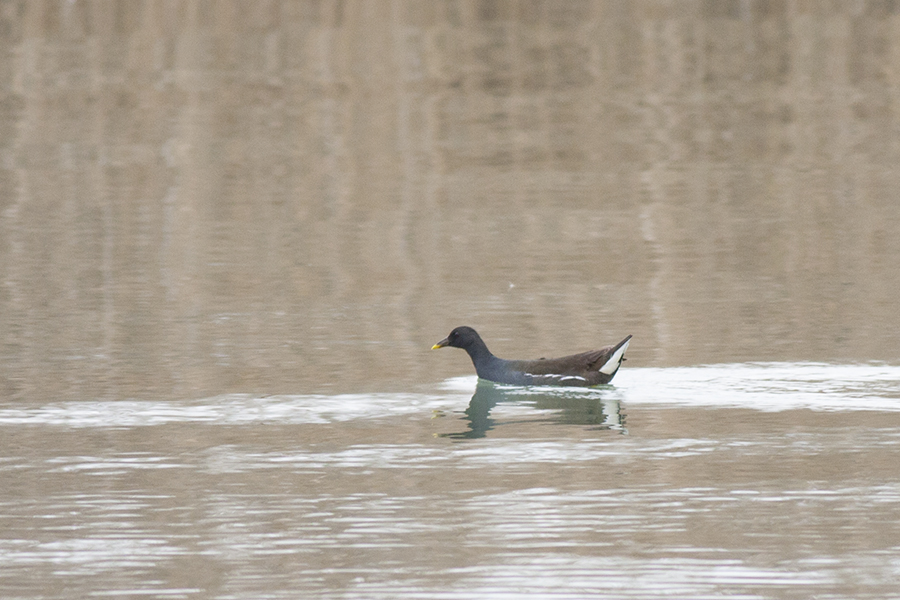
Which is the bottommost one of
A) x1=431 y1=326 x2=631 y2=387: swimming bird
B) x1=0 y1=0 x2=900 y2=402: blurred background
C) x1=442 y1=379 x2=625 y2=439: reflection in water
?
x1=442 y1=379 x2=625 y2=439: reflection in water

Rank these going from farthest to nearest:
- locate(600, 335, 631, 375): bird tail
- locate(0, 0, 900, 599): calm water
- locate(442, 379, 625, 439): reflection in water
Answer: locate(600, 335, 631, 375): bird tail, locate(442, 379, 625, 439): reflection in water, locate(0, 0, 900, 599): calm water

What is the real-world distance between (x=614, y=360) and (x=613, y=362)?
0.07 ft

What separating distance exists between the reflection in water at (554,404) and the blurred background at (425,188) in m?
0.69

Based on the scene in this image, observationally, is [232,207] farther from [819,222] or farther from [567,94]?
[567,94]

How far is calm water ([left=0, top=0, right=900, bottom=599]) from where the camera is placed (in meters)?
7.67

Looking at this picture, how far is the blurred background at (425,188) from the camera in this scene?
42.1 ft

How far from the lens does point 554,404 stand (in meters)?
Answer: 10.9

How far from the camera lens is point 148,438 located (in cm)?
997

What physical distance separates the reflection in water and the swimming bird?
0.23 feet

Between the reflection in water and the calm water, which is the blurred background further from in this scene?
the reflection in water

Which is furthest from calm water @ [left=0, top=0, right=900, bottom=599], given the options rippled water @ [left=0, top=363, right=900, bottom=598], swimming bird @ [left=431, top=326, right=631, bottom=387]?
swimming bird @ [left=431, top=326, right=631, bottom=387]

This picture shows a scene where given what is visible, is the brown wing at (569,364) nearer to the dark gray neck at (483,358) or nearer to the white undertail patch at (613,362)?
the white undertail patch at (613,362)

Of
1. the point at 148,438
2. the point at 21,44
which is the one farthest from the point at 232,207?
the point at 21,44

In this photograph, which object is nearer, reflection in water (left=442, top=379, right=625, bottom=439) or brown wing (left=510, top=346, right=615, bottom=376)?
reflection in water (left=442, top=379, right=625, bottom=439)
